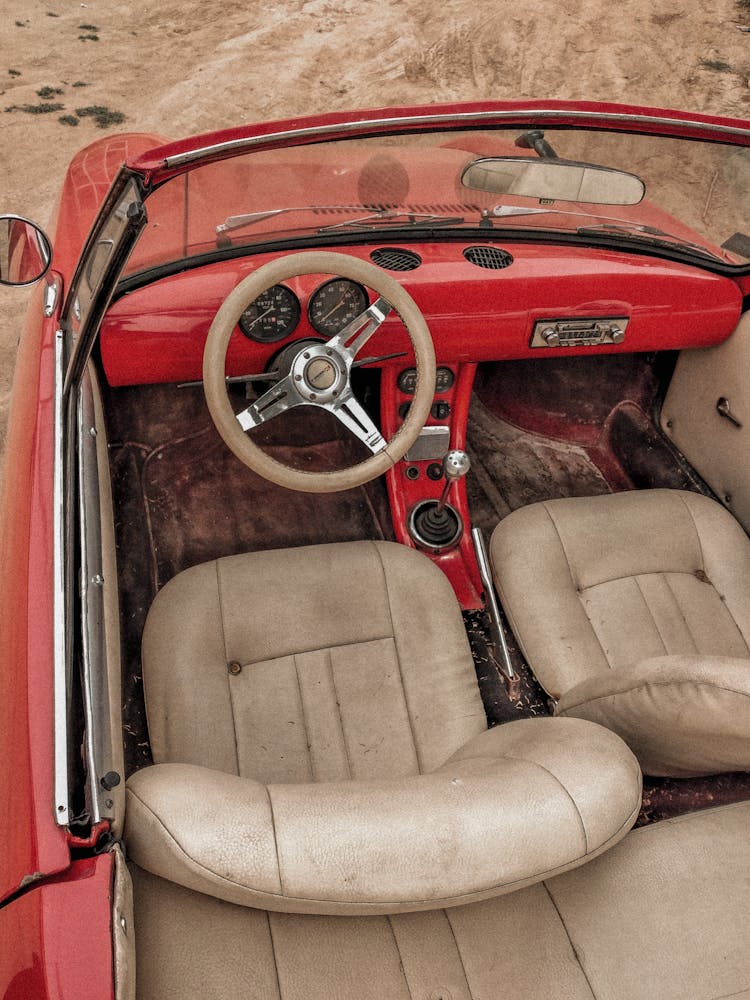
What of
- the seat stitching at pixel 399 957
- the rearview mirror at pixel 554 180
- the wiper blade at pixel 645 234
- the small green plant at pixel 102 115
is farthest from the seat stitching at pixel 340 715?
the small green plant at pixel 102 115

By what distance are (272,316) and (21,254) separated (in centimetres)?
67

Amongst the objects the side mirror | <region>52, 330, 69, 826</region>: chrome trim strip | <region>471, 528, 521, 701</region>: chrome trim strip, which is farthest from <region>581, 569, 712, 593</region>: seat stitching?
the side mirror

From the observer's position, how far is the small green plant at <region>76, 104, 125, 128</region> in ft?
17.9

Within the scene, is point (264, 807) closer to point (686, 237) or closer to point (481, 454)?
point (481, 454)

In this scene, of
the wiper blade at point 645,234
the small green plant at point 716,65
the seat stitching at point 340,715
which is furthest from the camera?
the small green plant at point 716,65

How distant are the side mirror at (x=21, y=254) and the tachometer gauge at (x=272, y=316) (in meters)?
0.55

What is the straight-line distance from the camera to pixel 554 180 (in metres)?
2.17

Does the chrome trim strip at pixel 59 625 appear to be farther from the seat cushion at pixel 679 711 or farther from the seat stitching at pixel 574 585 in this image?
the seat stitching at pixel 574 585

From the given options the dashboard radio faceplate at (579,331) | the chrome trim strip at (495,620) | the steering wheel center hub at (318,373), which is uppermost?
the steering wheel center hub at (318,373)

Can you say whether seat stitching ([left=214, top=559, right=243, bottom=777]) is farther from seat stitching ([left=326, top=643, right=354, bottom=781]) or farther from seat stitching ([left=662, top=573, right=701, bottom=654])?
seat stitching ([left=662, top=573, right=701, bottom=654])

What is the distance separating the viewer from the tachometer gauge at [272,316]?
2.22 m

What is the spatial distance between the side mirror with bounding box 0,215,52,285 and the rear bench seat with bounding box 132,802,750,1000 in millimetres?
1396

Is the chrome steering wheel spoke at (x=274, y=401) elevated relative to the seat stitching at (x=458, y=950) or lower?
elevated

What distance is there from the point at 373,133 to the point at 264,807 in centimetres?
157
